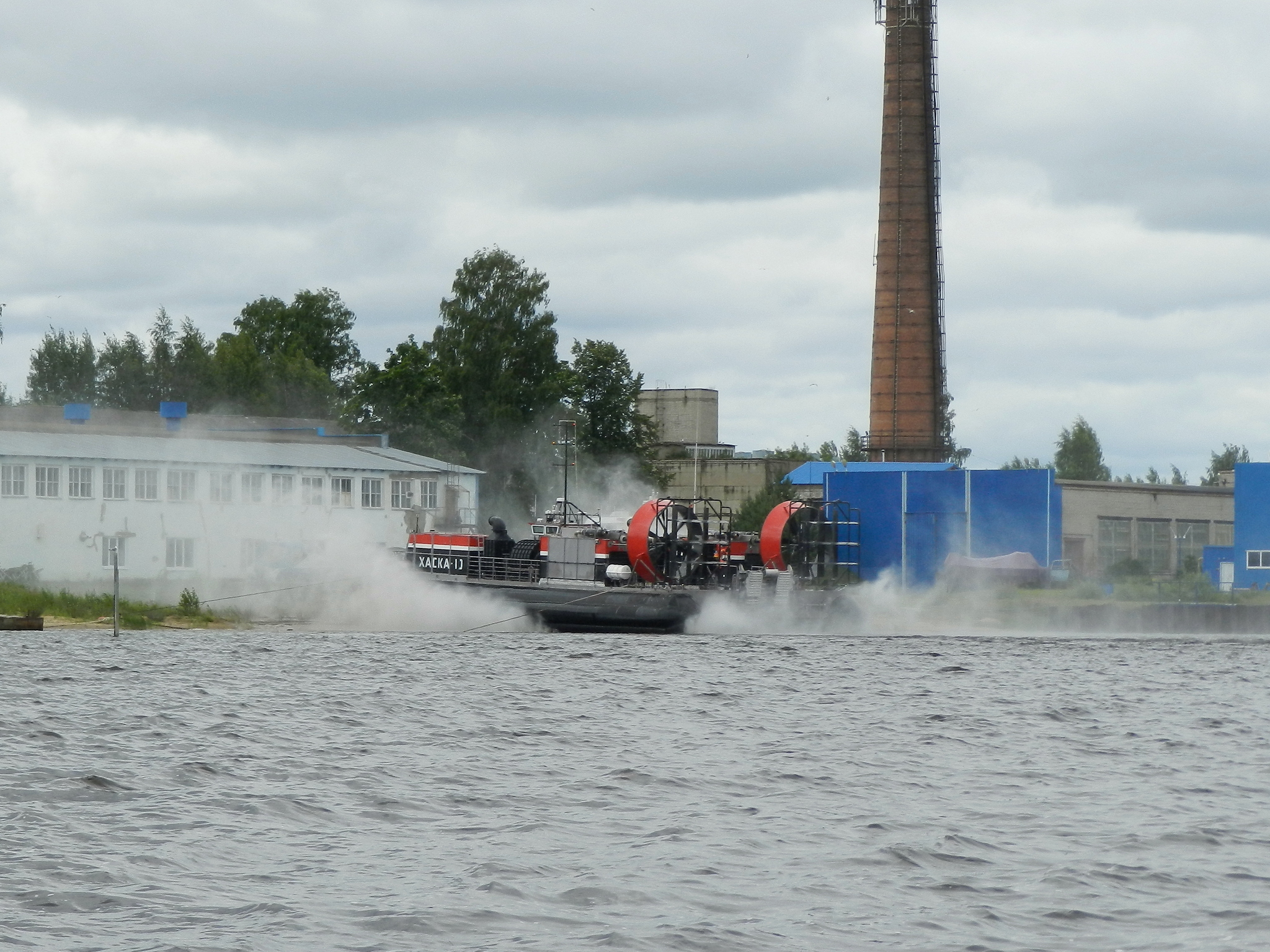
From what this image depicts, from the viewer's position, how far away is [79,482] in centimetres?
5778

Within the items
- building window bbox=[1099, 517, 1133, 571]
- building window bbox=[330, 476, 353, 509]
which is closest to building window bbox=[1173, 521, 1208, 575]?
building window bbox=[1099, 517, 1133, 571]

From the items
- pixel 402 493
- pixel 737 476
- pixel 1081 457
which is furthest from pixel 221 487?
pixel 1081 457

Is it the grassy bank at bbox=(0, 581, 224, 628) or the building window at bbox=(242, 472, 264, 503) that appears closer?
the grassy bank at bbox=(0, 581, 224, 628)

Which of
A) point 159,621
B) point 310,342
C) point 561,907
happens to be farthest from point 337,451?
point 561,907

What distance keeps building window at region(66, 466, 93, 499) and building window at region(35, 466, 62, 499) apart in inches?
12.9

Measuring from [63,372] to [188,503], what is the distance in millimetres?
43615

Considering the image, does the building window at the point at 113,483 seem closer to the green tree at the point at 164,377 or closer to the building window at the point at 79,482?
the building window at the point at 79,482

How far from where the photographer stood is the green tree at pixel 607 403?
89500 millimetres

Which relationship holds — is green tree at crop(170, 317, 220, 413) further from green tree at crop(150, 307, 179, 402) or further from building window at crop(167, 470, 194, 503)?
building window at crop(167, 470, 194, 503)

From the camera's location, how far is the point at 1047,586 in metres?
59.1

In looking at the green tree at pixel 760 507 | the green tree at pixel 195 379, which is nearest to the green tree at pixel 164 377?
the green tree at pixel 195 379

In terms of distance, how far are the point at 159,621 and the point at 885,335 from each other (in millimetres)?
35716

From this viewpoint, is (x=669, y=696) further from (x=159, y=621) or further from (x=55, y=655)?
(x=159, y=621)

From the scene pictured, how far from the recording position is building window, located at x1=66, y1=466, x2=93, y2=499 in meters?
57.5
